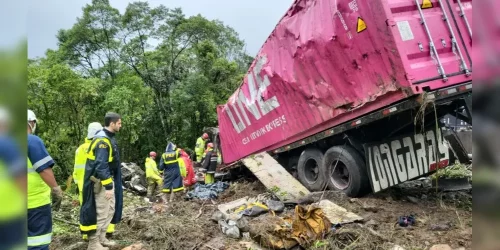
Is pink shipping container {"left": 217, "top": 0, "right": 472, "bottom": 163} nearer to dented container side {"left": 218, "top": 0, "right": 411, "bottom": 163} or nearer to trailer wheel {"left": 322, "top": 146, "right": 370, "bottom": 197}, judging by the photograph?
dented container side {"left": 218, "top": 0, "right": 411, "bottom": 163}

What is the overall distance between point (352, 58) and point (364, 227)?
2.06m

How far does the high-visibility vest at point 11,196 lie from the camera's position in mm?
943

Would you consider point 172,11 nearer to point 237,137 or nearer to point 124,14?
point 124,14

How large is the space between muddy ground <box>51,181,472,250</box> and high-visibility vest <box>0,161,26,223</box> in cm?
331

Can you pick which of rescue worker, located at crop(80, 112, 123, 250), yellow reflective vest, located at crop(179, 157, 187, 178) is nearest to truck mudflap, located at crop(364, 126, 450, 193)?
rescue worker, located at crop(80, 112, 123, 250)

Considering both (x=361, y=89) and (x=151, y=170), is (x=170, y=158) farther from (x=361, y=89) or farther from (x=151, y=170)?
(x=361, y=89)

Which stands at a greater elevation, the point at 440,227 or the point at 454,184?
the point at 454,184

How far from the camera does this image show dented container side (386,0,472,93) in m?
4.41

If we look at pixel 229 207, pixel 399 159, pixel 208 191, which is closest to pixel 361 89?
pixel 399 159

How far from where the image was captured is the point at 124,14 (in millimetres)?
19781

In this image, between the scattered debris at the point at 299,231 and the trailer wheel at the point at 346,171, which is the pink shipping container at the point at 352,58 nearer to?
the trailer wheel at the point at 346,171

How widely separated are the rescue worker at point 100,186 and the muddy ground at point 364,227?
1.13 feet

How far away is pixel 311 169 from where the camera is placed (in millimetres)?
6969

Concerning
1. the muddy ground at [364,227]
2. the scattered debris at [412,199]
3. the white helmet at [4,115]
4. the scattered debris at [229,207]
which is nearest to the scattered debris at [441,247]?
the muddy ground at [364,227]
